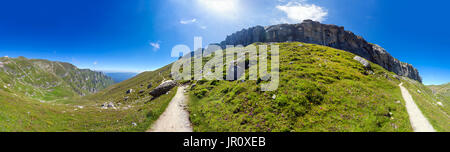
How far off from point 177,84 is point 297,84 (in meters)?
36.5

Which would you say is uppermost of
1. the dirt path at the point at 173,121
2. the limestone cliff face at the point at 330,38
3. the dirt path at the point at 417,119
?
the limestone cliff face at the point at 330,38

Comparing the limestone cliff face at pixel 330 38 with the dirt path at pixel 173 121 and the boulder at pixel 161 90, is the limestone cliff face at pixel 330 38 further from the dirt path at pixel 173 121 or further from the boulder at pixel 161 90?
the dirt path at pixel 173 121

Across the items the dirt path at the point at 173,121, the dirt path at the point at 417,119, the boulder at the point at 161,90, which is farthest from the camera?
the boulder at the point at 161,90

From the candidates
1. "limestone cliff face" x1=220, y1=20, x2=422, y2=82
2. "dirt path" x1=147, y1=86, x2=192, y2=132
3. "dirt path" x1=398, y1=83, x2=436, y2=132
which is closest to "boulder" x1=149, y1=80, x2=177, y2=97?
"dirt path" x1=147, y1=86, x2=192, y2=132

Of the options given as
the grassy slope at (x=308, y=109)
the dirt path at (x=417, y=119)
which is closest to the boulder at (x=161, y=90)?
the grassy slope at (x=308, y=109)

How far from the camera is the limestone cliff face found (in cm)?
12319

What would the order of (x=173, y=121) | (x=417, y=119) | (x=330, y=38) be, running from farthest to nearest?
(x=330, y=38)
(x=173, y=121)
(x=417, y=119)

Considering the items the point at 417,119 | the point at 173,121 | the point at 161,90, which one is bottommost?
the point at 173,121

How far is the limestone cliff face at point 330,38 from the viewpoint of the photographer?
404 feet

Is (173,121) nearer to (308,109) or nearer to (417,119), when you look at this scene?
(308,109)

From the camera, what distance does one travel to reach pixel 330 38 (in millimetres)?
137000

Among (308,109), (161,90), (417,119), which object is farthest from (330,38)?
(161,90)
